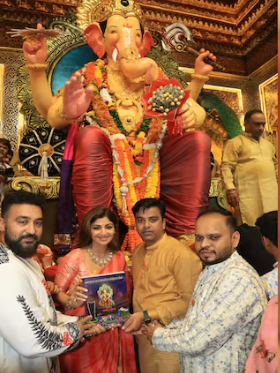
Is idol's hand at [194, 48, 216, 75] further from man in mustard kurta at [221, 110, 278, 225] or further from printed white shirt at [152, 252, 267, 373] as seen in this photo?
printed white shirt at [152, 252, 267, 373]

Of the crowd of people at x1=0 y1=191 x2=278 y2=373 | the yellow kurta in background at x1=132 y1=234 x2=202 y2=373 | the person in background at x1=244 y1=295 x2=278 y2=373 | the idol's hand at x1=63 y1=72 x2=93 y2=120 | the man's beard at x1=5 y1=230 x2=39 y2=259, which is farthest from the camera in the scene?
the idol's hand at x1=63 y1=72 x2=93 y2=120

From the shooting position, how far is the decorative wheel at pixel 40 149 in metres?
3.28

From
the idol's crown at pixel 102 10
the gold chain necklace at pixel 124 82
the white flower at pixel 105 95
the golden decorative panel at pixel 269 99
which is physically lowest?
the white flower at pixel 105 95

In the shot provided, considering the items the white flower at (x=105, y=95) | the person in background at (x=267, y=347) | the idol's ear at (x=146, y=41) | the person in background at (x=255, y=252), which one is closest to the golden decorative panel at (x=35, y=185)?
the white flower at (x=105, y=95)

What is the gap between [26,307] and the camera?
1291mm

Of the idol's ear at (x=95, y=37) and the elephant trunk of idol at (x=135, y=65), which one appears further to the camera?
the idol's ear at (x=95, y=37)

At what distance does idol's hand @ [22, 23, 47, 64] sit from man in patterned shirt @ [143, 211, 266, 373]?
6.01 ft

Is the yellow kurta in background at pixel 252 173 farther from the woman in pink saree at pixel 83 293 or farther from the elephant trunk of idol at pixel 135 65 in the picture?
the woman in pink saree at pixel 83 293

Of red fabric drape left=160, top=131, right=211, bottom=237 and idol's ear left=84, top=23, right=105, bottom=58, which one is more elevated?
idol's ear left=84, top=23, right=105, bottom=58

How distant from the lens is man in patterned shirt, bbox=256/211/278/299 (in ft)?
5.30

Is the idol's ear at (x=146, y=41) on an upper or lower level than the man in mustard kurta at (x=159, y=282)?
upper

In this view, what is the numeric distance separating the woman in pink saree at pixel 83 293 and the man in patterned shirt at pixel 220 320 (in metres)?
0.49

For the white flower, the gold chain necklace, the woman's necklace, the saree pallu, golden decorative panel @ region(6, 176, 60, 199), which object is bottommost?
the saree pallu

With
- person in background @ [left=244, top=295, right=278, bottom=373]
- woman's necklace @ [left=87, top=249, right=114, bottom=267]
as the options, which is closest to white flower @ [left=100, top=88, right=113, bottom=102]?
woman's necklace @ [left=87, top=249, right=114, bottom=267]
